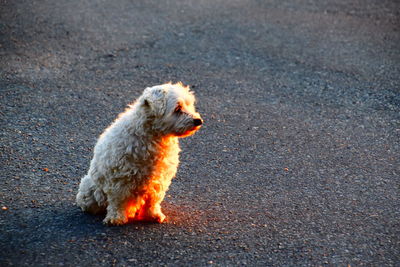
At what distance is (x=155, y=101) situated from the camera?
5078 millimetres

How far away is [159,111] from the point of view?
16.6 feet

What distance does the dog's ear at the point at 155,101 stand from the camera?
507cm

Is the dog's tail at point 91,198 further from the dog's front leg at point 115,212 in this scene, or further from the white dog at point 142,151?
the dog's front leg at point 115,212

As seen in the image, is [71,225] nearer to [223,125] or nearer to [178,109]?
[178,109]

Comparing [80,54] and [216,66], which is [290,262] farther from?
[80,54]

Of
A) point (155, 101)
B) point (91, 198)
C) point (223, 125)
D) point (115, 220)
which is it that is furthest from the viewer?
point (223, 125)

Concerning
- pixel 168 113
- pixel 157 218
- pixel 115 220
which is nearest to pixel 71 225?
pixel 115 220

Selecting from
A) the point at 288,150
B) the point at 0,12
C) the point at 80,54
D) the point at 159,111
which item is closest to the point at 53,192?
the point at 159,111

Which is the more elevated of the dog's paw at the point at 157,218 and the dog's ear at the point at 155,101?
the dog's ear at the point at 155,101

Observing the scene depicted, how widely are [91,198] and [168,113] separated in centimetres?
127

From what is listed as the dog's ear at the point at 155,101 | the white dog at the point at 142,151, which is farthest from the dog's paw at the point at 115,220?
the dog's ear at the point at 155,101

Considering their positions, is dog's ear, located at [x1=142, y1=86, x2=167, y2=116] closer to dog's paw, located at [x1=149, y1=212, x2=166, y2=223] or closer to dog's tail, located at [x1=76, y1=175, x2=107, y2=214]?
dog's tail, located at [x1=76, y1=175, x2=107, y2=214]

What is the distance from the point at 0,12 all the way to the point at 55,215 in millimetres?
7501

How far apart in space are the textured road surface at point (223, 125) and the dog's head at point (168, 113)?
43.3 inches
